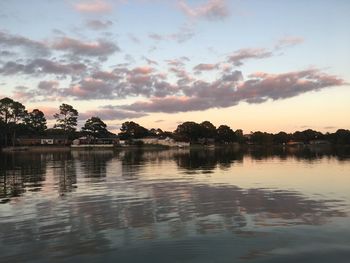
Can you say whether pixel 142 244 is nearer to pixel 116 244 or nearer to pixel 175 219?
pixel 116 244

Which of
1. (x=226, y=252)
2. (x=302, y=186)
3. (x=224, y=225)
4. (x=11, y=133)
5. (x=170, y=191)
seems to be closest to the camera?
(x=226, y=252)

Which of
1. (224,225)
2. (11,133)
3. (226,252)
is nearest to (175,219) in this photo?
(224,225)

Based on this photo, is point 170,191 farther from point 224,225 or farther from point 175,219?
point 224,225

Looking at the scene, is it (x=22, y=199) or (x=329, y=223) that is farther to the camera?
(x=22, y=199)

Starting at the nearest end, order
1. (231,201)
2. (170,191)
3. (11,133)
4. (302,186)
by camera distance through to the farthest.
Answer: (231,201) → (170,191) → (302,186) → (11,133)

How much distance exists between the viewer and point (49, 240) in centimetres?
1437

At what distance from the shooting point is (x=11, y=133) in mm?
176875

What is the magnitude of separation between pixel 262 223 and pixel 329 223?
2920 millimetres

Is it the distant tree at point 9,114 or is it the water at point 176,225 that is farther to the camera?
the distant tree at point 9,114

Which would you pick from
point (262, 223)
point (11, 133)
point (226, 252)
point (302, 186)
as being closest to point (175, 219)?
point (262, 223)

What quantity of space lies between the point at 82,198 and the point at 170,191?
6483 millimetres

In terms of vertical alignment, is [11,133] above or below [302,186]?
above

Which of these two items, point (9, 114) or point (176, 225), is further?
point (9, 114)

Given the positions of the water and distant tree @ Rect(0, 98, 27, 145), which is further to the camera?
distant tree @ Rect(0, 98, 27, 145)
